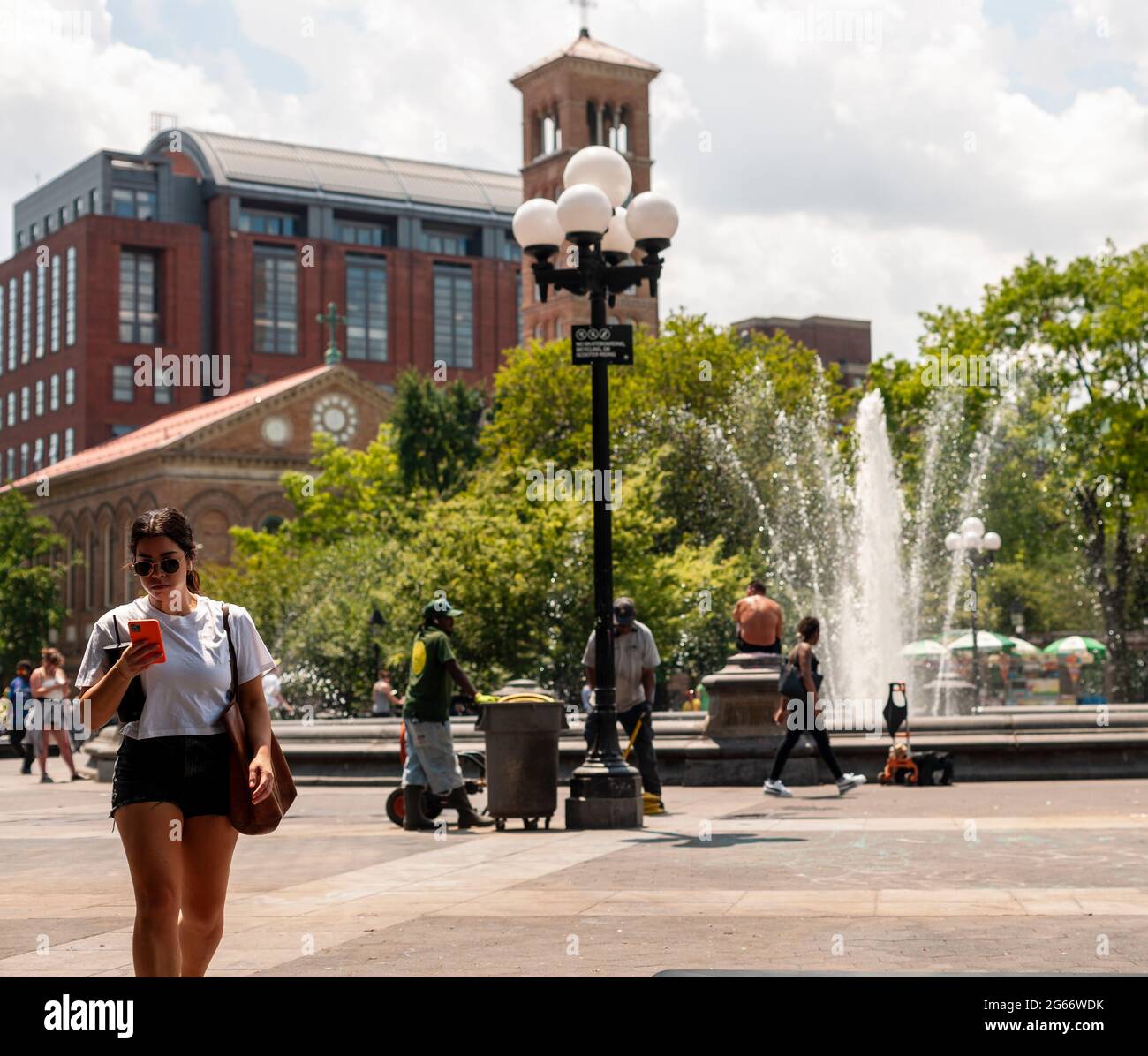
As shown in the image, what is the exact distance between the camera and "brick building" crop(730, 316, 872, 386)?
144000mm

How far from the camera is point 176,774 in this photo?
535cm

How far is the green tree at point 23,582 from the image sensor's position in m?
72.3

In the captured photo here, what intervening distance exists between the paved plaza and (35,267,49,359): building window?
345 ft

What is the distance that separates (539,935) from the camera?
317 inches

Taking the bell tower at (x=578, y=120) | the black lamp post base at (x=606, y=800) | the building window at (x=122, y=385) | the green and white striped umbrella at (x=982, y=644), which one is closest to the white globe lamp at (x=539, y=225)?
the black lamp post base at (x=606, y=800)

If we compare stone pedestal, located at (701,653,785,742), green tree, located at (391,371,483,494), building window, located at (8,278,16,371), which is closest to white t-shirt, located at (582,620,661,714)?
stone pedestal, located at (701,653,785,742)

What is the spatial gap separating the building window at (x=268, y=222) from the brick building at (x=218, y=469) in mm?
32862

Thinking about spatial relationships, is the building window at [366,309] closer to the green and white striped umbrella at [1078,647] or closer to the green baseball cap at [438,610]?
the green and white striped umbrella at [1078,647]

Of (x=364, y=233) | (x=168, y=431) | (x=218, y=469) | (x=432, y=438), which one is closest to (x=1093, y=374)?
(x=432, y=438)

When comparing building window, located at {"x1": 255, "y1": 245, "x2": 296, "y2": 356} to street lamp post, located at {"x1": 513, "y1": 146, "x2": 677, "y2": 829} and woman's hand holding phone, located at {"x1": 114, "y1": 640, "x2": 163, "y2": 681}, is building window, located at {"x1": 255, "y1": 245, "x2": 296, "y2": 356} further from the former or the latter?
woman's hand holding phone, located at {"x1": 114, "y1": 640, "x2": 163, "y2": 681}

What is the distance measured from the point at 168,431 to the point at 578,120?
25.3 meters

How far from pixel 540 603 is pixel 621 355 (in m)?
22.0

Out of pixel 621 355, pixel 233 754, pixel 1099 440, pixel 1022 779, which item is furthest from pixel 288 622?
pixel 233 754

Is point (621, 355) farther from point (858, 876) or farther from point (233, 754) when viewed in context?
point (233, 754)
